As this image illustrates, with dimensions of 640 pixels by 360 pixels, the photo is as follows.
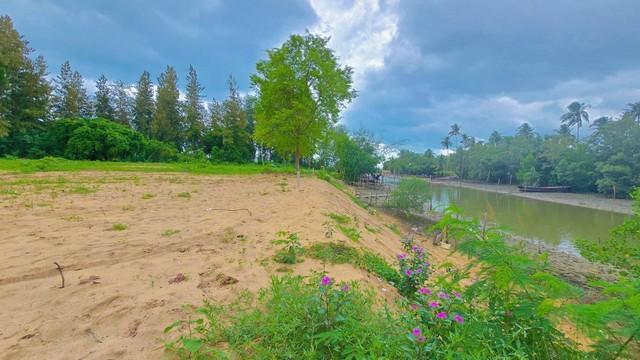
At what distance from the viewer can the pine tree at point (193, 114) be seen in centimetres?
4412

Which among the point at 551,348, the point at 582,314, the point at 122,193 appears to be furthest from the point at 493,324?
the point at 122,193

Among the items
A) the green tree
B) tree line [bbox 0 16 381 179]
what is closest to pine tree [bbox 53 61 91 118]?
tree line [bbox 0 16 381 179]

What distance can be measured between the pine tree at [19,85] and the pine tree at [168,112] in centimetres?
1255

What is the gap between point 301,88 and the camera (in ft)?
41.4

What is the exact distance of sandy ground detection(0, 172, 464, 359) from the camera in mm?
2178

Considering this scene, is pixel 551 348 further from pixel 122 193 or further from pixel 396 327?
pixel 122 193

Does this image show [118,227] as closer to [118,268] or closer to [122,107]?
[118,268]

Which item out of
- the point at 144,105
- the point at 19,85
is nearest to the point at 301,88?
the point at 19,85

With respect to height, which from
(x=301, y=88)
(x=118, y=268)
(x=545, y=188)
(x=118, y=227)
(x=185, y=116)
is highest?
(x=185, y=116)

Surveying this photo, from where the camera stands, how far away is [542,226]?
19438 millimetres

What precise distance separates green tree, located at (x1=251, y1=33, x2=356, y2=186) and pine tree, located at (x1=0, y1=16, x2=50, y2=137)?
→ 3045 centimetres

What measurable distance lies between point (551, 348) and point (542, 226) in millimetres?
23469

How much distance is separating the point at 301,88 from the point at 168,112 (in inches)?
1540

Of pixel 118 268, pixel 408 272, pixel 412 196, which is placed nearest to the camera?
pixel 118 268
